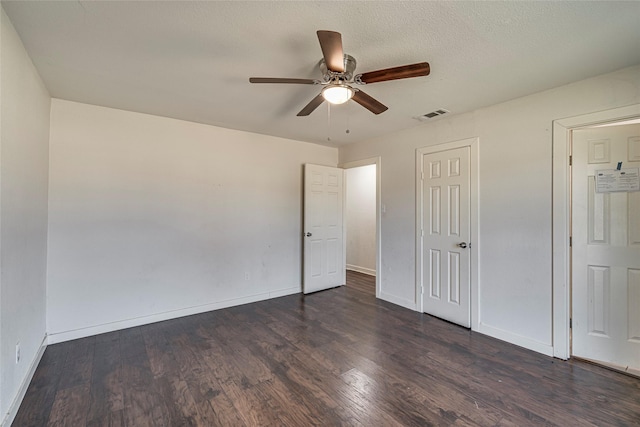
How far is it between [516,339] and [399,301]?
1.43m

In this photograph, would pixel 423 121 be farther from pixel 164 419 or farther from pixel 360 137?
pixel 164 419

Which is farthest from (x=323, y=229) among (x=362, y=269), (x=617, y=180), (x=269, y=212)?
(x=617, y=180)

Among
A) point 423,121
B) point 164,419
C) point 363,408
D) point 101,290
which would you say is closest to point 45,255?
point 101,290

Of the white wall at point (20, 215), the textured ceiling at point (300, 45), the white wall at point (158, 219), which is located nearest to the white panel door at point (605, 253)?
the textured ceiling at point (300, 45)

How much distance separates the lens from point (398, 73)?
1751 mm

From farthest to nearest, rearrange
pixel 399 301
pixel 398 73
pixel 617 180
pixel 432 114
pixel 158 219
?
pixel 399 301
pixel 158 219
pixel 432 114
pixel 617 180
pixel 398 73

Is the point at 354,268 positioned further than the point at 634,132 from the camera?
Yes

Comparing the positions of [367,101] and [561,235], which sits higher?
[367,101]

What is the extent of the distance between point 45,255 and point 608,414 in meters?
4.73

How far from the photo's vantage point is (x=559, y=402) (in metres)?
1.93

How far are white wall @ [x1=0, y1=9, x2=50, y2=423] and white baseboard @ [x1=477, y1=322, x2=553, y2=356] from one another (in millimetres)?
3933

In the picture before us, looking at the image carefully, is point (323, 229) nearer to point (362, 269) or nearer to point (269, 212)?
point (269, 212)

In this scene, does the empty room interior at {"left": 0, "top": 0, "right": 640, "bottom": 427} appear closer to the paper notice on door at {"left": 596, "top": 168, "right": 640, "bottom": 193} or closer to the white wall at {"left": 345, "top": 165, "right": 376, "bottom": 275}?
the paper notice on door at {"left": 596, "top": 168, "right": 640, "bottom": 193}

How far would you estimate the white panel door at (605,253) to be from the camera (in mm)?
2277
